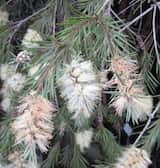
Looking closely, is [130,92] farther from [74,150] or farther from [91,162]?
[91,162]

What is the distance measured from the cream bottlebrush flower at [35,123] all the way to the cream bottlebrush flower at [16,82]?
0.33 meters

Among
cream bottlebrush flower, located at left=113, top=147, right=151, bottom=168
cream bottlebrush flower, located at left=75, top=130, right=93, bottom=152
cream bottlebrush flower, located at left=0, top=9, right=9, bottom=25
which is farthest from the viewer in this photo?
cream bottlebrush flower, located at left=0, top=9, right=9, bottom=25

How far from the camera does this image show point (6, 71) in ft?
3.47

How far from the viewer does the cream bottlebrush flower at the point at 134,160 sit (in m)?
0.78

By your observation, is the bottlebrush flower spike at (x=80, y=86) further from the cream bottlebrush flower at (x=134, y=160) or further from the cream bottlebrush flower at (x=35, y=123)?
the cream bottlebrush flower at (x=134, y=160)

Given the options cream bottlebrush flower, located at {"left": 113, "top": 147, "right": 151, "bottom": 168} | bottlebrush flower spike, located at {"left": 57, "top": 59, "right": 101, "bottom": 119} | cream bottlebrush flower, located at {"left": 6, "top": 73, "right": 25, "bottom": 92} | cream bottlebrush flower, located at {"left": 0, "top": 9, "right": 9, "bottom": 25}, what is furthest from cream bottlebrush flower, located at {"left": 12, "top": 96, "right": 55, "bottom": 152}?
cream bottlebrush flower, located at {"left": 0, "top": 9, "right": 9, "bottom": 25}

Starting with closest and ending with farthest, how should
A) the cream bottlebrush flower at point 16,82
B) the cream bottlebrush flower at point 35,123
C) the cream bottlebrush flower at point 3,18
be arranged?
the cream bottlebrush flower at point 35,123 → the cream bottlebrush flower at point 16,82 → the cream bottlebrush flower at point 3,18

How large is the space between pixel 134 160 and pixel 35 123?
0.25 m

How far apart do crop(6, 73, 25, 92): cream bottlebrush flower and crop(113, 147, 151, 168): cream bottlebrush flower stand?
331 mm

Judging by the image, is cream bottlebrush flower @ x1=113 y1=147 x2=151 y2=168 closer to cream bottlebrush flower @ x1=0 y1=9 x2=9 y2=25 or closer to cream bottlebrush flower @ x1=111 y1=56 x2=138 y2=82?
cream bottlebrush flower @ x1=111 y1=56 x2=138 y2=82

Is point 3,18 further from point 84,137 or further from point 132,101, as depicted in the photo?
point 132,101

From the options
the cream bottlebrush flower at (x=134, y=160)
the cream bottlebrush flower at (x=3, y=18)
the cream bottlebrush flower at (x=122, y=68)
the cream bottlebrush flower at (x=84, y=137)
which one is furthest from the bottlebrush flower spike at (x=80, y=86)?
the cream bottlebrush flower at (x=3, y=18)

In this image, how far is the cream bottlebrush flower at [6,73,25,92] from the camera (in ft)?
3.26

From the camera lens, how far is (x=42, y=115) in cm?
65
